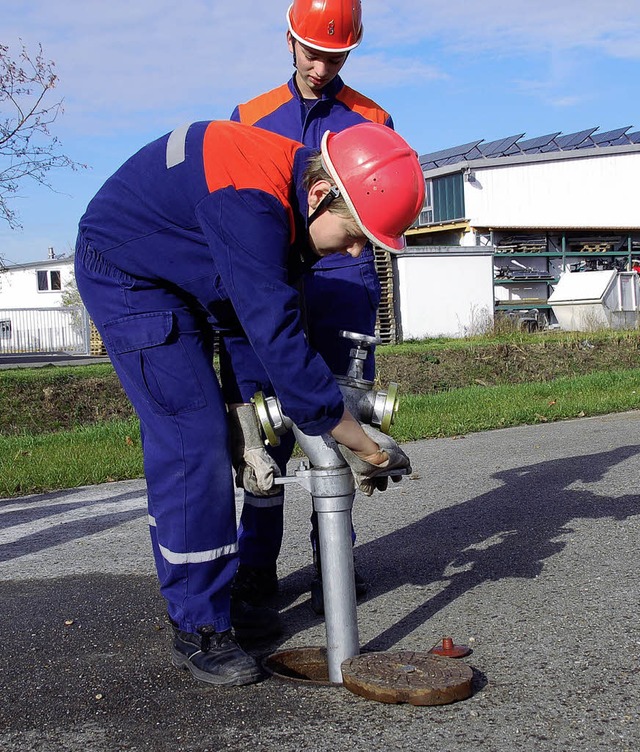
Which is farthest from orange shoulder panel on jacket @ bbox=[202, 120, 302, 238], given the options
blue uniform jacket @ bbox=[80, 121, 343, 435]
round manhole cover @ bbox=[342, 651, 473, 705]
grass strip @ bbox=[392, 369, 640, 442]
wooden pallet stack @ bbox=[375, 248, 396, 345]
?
wooden pallet stack @ bbox=[375, 248, 396, 345]

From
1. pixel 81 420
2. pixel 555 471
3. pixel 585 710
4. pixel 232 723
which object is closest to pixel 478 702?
pixel 585 710

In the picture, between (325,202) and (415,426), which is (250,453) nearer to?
(325,202)

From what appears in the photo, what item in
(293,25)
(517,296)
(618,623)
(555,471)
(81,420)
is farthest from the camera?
(517,296)

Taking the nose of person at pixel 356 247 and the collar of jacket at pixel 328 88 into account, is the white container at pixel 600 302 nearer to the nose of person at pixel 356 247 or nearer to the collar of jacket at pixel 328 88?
the collar of jacket at pixel 328 88

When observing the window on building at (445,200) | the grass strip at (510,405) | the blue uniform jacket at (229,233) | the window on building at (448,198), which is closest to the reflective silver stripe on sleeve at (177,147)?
the blue uniform jacket at (229,233)

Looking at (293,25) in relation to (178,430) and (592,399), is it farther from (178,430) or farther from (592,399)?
(592,399)

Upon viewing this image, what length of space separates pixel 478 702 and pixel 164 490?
1.17m

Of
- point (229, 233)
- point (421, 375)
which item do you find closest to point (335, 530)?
point (229, 233)

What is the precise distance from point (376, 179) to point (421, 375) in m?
12.9

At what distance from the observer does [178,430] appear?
3.12 metres

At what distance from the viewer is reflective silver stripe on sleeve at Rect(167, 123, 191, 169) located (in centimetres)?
299

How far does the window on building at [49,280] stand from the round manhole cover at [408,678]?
52950 millimetres

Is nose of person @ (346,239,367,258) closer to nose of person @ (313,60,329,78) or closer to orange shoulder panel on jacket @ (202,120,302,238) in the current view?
orange shoulder panel on jacket @ (202,120,302,238)

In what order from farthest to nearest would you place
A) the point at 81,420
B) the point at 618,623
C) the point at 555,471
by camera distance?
1. the point at 81,420
2. the point at 555,471
3. the point at 618,623
